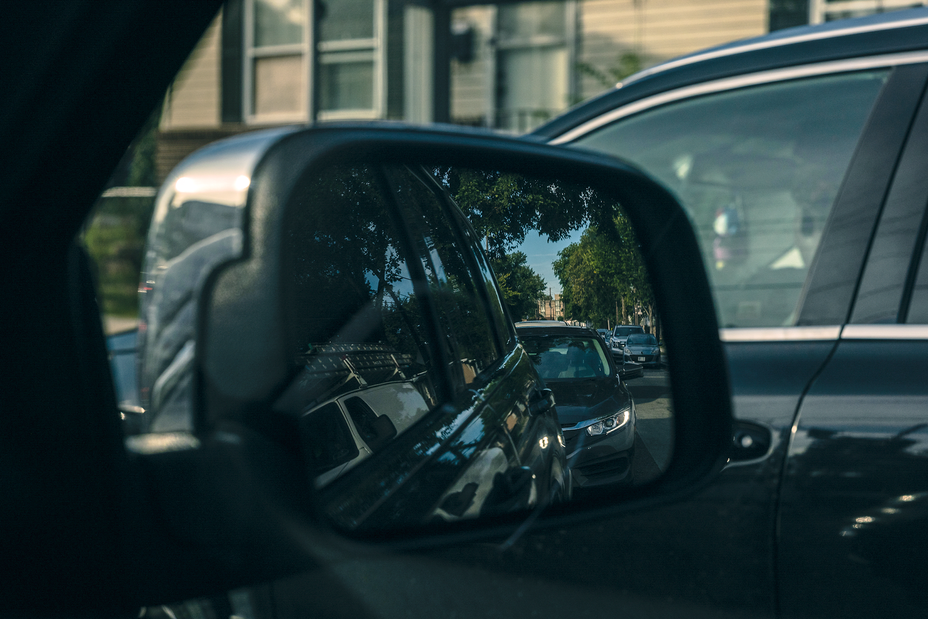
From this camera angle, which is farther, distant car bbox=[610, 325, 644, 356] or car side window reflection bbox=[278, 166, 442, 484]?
distant car bbox=[610, 325, 644, 356]

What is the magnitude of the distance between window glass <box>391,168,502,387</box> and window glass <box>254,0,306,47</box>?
1093 centimetres

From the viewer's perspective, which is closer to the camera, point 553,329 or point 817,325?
point 553,329

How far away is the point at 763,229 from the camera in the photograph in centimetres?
235

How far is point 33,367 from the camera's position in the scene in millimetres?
1021

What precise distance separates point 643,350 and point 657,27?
→ 950 cm

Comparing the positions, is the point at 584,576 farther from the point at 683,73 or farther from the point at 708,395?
the point at 683,73

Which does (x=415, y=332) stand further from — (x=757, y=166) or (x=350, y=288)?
(x=757, y=166)

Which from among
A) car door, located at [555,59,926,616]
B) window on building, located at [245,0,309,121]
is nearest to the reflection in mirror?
car door, located at [555,59,926,616]

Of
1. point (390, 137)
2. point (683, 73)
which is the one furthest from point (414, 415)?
point (683, 73)

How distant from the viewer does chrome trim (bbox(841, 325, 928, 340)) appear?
1898 millimetres

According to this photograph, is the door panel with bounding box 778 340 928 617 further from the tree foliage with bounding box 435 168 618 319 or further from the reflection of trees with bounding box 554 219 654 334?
the tree foliage with bounding box 435 168 618 319

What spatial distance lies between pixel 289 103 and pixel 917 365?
10.8m

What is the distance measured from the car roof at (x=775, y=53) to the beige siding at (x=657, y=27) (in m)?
7.51

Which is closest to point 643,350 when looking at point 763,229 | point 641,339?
point 641,339
